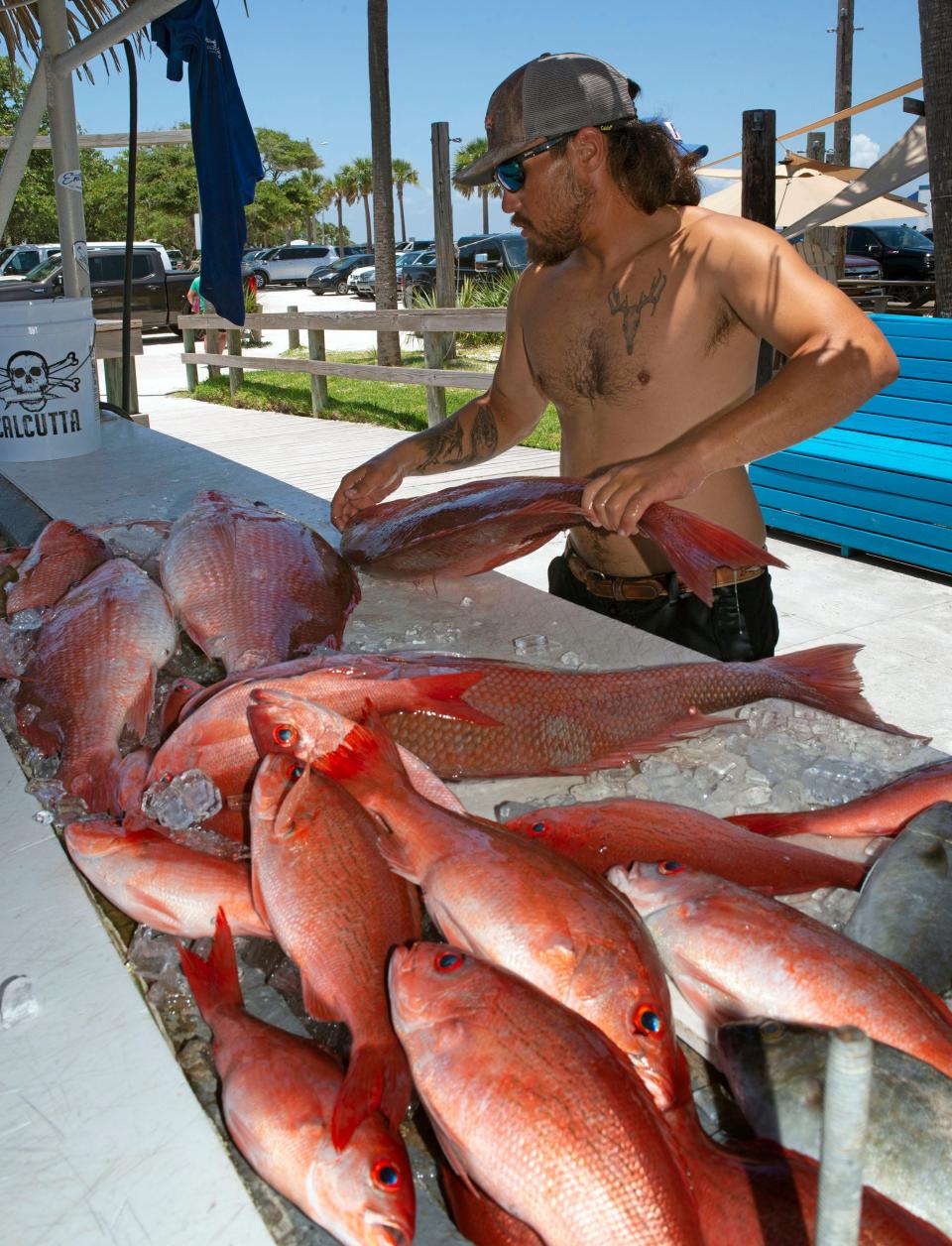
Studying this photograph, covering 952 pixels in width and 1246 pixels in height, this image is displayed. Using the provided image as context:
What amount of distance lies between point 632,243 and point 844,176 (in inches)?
652

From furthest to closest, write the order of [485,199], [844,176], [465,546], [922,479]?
[485,199]
[844,176]
[922,479]
[465,546]

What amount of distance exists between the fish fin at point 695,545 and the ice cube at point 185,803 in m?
0.98

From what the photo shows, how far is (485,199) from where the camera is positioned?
66125 mm

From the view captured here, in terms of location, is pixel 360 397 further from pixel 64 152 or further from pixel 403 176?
pixel 403 176

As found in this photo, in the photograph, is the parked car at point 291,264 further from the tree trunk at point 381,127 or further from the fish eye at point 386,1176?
the fish eye at point 386,1176

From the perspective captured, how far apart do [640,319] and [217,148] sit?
4814 millimetres

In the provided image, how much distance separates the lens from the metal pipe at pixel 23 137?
523cm

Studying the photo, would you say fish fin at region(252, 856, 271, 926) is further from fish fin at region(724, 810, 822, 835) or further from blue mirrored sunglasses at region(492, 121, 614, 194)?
blue mirrored sunglasses at region(492, 121, 614, 194)

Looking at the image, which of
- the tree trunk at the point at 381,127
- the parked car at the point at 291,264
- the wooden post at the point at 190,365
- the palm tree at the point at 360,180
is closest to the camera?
the tree trunk at the point at 381,127

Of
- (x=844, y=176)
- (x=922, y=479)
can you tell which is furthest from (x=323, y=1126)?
(x=844, y=176)

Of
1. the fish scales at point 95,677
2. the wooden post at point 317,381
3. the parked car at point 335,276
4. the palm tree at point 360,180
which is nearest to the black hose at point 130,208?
the fish scales at point 95,677

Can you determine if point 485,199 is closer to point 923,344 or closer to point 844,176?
point 844,176

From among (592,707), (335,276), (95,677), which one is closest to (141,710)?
(95,677)

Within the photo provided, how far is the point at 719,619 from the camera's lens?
2646 mm
